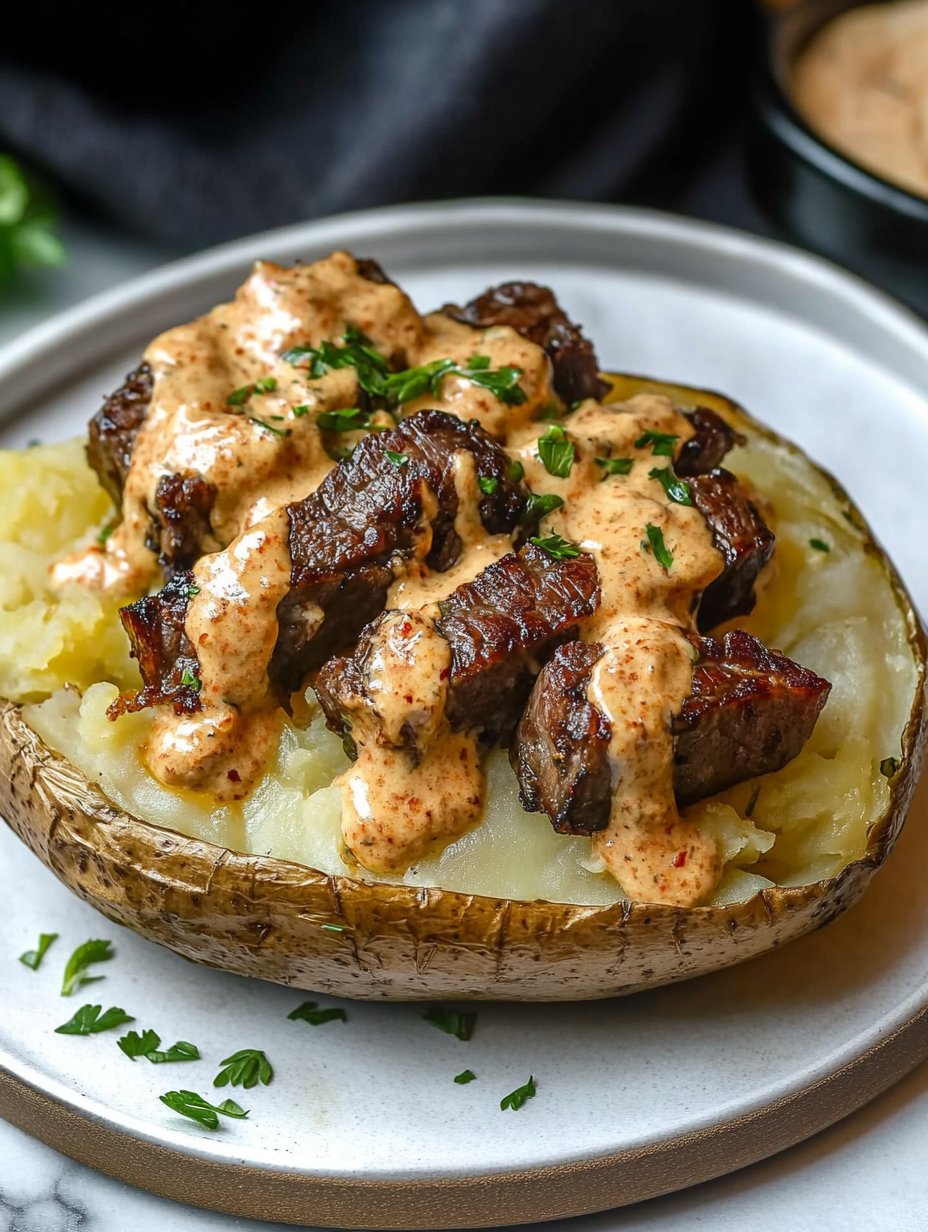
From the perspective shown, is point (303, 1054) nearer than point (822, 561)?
Yes

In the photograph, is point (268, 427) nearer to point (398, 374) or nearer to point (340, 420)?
point (340, 420)

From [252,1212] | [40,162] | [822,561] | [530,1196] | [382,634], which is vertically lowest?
[40,162]

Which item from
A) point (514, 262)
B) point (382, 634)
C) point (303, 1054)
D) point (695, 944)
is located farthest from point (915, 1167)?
point (514, 262)

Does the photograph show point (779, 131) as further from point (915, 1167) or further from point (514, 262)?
point (915, 1167)

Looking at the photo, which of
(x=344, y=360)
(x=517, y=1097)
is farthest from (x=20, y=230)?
(x=517, y=1097)

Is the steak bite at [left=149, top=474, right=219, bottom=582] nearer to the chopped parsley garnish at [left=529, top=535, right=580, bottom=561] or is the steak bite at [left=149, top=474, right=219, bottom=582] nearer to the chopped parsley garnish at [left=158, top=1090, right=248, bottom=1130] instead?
the chopped parsley garnish at [left=529, top=535, right=580, bottom=561]

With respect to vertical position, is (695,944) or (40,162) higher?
(695,944)

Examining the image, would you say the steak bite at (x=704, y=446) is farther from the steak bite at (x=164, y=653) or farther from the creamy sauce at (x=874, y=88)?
the creamy sauce at (x=874, y=88)
